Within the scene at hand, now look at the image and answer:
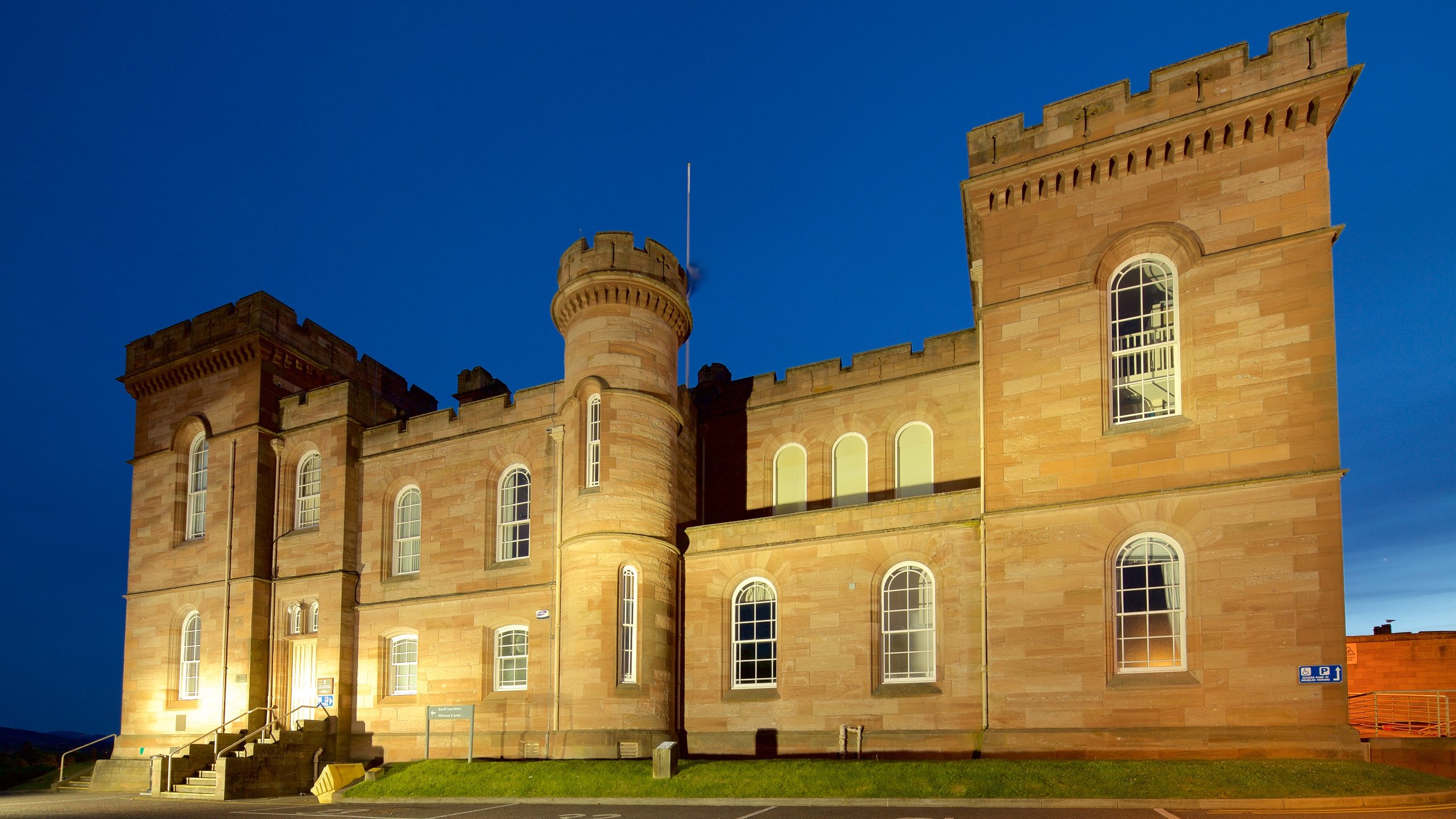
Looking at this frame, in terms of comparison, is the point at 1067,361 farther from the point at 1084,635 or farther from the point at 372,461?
the point at 372,461

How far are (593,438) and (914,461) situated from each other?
742 cm

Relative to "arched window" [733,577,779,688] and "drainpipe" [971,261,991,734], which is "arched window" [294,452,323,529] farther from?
"drainpipe" [971,261,991,734]

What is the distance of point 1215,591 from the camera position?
1725 cm

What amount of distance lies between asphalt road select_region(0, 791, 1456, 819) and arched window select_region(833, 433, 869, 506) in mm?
10167

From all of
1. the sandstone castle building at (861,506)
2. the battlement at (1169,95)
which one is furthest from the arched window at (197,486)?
the battlement at (1169,95)

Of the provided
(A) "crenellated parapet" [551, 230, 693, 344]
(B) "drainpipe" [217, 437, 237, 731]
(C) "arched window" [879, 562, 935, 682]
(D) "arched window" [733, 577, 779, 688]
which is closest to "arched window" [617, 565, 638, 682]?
(D) "arched window" [733, 577, 779, 688]

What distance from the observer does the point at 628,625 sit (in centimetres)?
2294

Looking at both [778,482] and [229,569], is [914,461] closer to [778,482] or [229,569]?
[778,482]

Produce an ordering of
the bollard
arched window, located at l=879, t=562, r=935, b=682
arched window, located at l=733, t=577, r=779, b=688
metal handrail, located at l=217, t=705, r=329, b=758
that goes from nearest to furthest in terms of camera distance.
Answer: the bollard → arched window, located at l=879, t=562, r=935, b=682 → arched window, located at l=733, t=577, r=779, b=688 → metal handrail, located at l=217, t=705, r=329, b=758

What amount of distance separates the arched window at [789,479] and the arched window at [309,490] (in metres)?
12.5

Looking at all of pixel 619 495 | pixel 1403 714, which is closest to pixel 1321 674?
pixel 1403 714

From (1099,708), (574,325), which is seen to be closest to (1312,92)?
(1099,708)

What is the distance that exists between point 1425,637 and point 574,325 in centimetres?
2284

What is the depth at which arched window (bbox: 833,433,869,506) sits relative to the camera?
25000 millimetres
